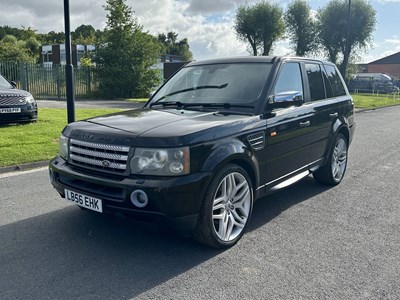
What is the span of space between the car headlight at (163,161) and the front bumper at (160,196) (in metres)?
0.06

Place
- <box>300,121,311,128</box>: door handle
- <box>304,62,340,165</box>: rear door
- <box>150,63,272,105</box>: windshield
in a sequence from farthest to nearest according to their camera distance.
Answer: <box>304,62,340,165</box>: rear door
<box>300,121,311,128</box>: door handle
<box>150,63,272,105</box>: windshield

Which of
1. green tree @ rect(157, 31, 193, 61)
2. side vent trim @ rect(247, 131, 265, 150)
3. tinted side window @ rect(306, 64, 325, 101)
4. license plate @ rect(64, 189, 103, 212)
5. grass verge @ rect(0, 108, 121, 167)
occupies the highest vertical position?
green tree @ rect(157, 31, 193, 61)

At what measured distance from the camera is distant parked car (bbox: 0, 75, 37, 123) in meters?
9.62

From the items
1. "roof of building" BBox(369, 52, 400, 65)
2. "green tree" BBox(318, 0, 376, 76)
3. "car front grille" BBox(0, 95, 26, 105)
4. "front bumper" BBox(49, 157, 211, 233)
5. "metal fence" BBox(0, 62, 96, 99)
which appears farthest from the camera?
"roof of building" BBox(369, 52, 400, 65)

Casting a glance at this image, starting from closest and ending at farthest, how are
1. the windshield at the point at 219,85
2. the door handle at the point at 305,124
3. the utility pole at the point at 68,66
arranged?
the windshield at the point at 219,85 → the door handle at the point at 305,124 → the utility pole at the point at 68,66

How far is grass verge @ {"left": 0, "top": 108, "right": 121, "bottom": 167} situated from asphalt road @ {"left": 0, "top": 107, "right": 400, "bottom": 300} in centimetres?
196

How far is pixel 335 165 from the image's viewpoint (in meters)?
6.00

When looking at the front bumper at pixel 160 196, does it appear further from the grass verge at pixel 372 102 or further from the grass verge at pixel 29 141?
the grass verge at pixel 372 102

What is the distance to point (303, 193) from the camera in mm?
5582

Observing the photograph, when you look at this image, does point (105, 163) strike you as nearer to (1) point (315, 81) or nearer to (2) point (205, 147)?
(2) point (205, 147)

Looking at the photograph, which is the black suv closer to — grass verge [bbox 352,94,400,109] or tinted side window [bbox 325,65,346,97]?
tinted side window [bbox 325,65,346,97]

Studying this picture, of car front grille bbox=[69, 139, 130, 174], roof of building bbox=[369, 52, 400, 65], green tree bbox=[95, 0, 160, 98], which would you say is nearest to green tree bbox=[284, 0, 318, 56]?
green tree bbox=[95, 0, 160, 98]

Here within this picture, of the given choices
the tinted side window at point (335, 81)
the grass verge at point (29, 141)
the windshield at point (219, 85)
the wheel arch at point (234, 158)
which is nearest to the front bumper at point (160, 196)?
the wheel arch at point (234, 158)

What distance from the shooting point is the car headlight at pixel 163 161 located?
3266 millimetres
